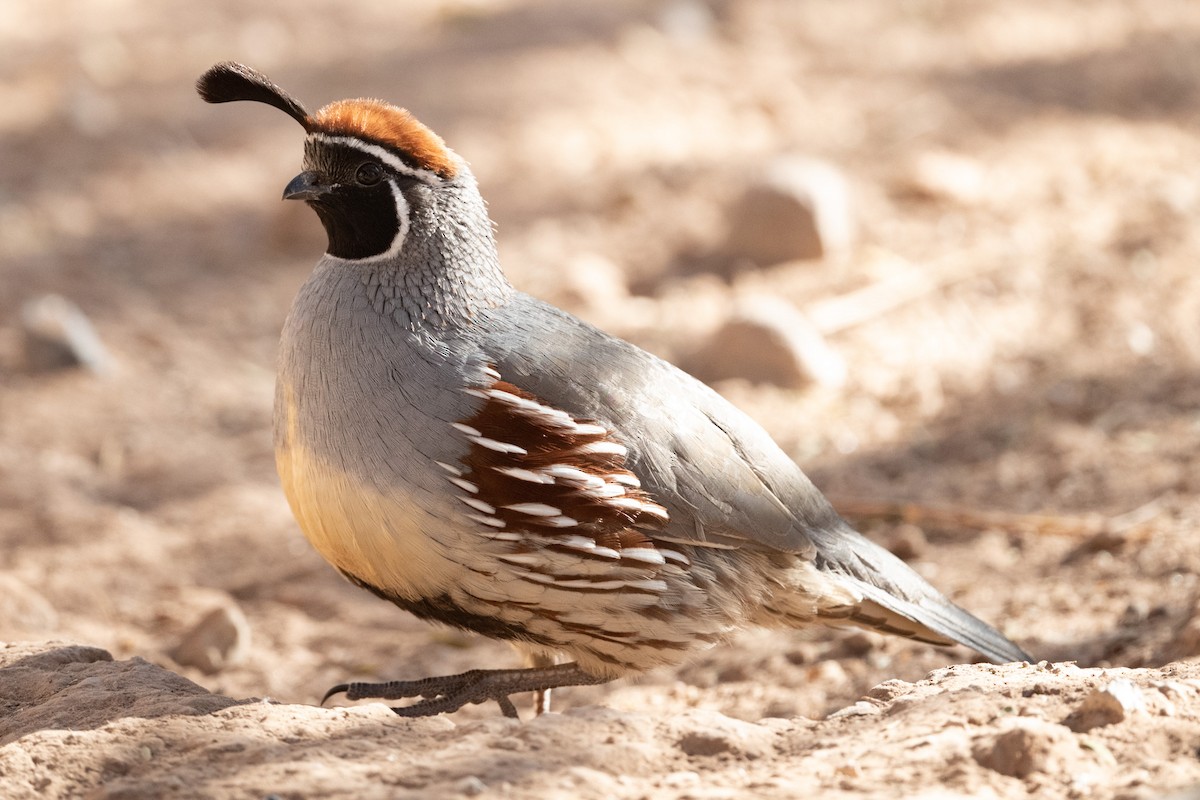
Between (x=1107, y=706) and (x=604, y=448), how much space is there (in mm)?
1441

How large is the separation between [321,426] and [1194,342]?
15.2 ft

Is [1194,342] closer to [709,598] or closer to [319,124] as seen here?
[709,598]

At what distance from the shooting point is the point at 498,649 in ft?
17.0

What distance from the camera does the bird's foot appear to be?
3.78m

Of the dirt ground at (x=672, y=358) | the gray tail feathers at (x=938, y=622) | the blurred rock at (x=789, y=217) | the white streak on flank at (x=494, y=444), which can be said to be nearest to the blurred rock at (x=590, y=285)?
the dirt ground at (x=672, y=358)

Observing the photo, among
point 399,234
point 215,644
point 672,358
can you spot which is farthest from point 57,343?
point 399,234

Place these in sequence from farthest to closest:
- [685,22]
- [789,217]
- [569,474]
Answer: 1. [685,22]
2. [789,217]
3. [569,474]

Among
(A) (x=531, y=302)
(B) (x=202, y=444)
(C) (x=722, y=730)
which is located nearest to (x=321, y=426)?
(A) (x=531, y=302)

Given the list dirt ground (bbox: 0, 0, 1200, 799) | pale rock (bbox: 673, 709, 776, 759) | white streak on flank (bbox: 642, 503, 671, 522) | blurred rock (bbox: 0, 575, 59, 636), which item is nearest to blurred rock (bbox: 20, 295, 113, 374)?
dirt ground (bbox: 0, 0, 1200, 799)

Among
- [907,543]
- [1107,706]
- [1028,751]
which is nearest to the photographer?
[1028,751]

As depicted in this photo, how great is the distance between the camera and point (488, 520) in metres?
3.47

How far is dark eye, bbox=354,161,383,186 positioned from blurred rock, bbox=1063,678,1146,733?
235 cm

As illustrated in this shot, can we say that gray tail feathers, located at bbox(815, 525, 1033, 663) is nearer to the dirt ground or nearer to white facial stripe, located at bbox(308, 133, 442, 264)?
the dirt ground

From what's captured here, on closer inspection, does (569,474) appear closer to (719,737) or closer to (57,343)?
(719,737)
